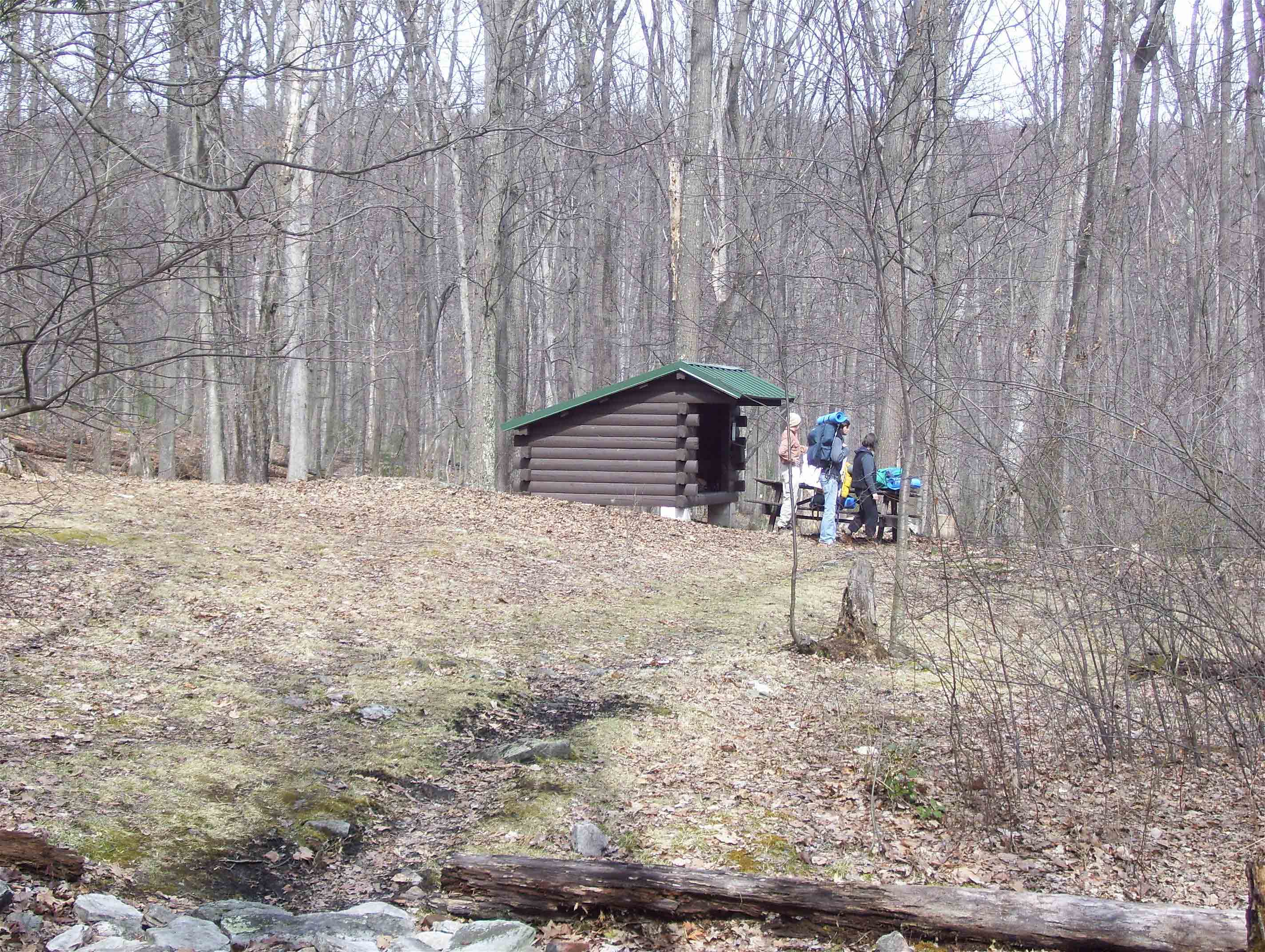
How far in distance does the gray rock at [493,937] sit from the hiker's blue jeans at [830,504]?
43.8ft

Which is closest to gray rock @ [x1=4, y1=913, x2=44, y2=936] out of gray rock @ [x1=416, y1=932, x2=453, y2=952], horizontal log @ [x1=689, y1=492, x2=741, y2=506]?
gray rock @ [x1=416, y1=932, x2=453, y2=952]

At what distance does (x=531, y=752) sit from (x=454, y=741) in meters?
0.56

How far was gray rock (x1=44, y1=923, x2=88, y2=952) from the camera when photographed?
3.64 metres

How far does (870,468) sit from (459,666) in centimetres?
1014

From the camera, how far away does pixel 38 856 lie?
165 inches

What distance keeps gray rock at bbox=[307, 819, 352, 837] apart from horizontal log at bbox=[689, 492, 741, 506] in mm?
12539

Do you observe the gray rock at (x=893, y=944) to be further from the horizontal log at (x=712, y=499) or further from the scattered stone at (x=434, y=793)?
the horizontal log at (x=712, y=499)

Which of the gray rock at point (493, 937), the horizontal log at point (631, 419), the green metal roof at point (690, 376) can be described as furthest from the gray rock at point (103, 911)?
the horizontal log at point (631, 419)

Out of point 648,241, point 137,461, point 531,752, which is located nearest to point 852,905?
Result: point 531,752

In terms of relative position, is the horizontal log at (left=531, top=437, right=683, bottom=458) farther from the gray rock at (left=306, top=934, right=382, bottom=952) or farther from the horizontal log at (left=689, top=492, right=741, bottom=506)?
the gray rock at (left=306, top=934, right=382, bottom=952)

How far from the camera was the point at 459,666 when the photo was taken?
8273 millimetres

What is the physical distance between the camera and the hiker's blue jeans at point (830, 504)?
1702 cm

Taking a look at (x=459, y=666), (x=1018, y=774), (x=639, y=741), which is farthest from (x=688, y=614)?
(x=1018, y=774)

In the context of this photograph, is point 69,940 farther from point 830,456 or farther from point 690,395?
point 690,395
